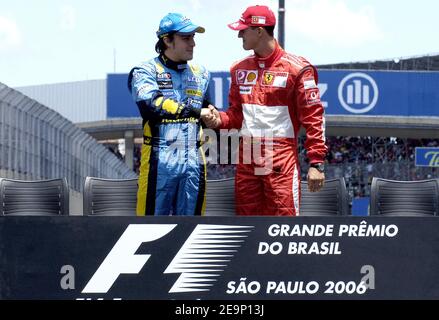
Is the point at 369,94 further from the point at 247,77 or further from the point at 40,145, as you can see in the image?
the point at 247,77

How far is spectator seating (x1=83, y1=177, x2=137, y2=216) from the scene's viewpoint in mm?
8266

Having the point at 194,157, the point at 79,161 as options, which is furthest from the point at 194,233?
the point at 79,161

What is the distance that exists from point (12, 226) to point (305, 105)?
99.9 inches

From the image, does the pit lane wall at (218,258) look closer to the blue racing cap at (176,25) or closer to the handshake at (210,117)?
the handshake at (210,117)

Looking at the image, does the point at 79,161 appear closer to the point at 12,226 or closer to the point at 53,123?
the point at 53,123

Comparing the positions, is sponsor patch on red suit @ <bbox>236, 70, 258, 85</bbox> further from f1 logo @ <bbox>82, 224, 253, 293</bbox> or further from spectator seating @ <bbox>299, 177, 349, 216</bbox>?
f1 logo @ <bbox>82, 224, 253, 293</bbox>

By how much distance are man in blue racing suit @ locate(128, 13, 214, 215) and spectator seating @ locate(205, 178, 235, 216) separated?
76 cm

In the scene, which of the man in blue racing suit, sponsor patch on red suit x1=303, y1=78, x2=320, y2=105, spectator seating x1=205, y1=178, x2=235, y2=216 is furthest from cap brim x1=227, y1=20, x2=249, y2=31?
spectator seating x1=205, y1=178, x2=235, y2=216

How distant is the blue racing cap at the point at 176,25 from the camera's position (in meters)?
7.41

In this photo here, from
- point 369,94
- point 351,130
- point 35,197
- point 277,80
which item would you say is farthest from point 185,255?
point 351,130

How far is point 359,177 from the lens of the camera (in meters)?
48.8

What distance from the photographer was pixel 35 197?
8328 millimetres

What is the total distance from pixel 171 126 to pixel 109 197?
1189mm

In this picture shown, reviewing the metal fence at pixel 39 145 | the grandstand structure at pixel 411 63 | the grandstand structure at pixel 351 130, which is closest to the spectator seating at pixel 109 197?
the metal fence at pixel 39 145
